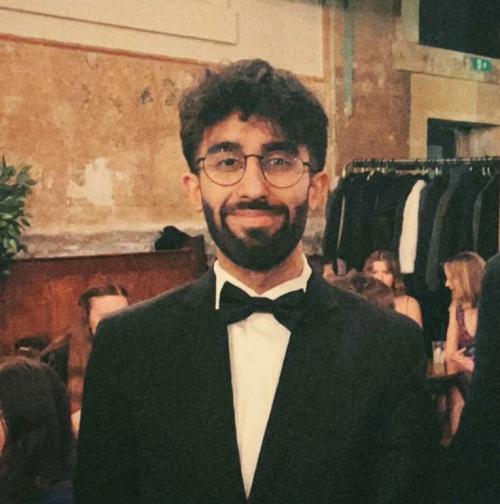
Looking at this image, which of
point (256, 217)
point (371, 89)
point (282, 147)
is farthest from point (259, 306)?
point (371, 89)

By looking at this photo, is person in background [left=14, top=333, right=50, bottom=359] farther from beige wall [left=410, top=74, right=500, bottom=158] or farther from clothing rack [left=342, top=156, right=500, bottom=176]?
beige wall [left=410, top=74, right=500, bottom=158]

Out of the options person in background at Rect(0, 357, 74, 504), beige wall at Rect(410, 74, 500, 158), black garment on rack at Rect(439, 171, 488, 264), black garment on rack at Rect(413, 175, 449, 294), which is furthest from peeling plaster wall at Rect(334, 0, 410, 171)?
person in background at Rect(0, 357, 74, 504)

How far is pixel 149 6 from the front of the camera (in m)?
4.49

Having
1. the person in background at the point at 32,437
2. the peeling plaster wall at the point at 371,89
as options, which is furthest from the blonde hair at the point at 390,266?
the person in background at the point at 32,437

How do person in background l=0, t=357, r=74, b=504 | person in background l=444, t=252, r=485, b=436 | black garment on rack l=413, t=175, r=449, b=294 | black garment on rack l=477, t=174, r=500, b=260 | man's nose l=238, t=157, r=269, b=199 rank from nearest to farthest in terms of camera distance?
man's nose l=238, t=157, r=269, b=199 → person in background l=0, t=357, r=74, b=504 → person in background l=444, t=252, r=485, b=436 → black garment on rack l=477, t=174, r=500, b=260 → black garment on rack l=413, t=175, r=449, b=294

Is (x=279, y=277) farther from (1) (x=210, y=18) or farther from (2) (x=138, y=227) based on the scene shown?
(1) (x=210, y=18)

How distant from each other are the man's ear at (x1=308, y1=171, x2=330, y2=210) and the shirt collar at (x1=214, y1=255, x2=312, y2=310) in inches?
4.5

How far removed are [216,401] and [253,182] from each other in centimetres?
36

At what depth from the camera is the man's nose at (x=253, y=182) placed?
1.16 metres

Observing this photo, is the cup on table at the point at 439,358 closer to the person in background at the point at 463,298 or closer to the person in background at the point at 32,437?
the person in background at the point at 463,298

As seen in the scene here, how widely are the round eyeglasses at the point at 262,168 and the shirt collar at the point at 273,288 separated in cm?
17

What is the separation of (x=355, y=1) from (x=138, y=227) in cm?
252

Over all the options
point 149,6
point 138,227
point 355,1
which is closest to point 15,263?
point 138,227

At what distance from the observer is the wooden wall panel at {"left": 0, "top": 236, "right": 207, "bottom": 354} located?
11.6 ft
